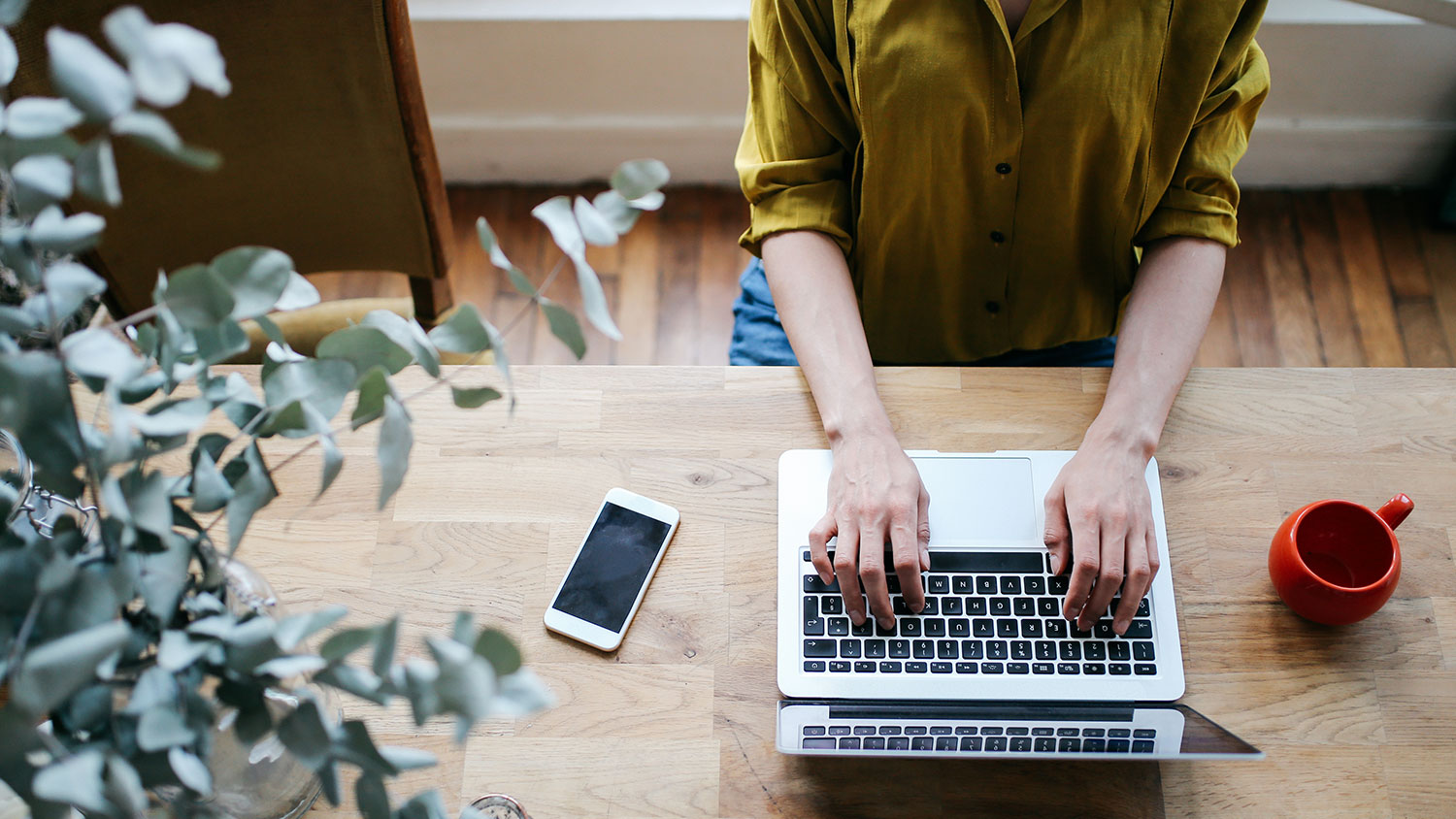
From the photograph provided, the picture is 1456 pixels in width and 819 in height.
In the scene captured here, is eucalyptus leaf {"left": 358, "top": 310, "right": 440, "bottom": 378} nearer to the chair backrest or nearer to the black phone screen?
the black phone screen

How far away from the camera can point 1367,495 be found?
889 mm

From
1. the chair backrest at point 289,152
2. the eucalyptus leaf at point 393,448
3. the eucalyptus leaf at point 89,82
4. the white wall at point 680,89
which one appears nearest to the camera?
the eucalyptus leaf at point 89,82

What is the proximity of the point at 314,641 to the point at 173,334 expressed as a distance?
38 cm

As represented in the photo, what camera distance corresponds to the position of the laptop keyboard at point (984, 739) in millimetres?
754

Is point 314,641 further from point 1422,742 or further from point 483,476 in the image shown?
point 1422,742

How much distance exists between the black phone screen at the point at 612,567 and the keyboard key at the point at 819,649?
0.50 ft

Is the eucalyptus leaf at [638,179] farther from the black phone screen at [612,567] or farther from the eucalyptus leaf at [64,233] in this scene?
the black phone screen at [612,567]

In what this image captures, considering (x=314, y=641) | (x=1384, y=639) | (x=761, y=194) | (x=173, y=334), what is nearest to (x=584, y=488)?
(x=314, y=641)

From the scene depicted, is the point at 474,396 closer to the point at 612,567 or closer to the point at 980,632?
the point at 612,567

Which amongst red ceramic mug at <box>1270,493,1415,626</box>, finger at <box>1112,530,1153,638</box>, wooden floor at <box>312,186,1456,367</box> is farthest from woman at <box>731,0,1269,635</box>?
wooden floor at <box>312,186,1456,367</box>

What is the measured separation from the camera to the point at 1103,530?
0.82 metres

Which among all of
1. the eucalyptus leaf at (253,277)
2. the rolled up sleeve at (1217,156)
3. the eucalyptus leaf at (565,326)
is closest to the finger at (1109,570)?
the rolled up sleeve at (1217,156)

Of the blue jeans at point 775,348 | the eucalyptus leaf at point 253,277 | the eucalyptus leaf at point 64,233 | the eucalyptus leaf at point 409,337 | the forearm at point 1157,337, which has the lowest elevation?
the blue jeans at point 775,348

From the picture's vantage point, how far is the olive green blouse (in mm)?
888
